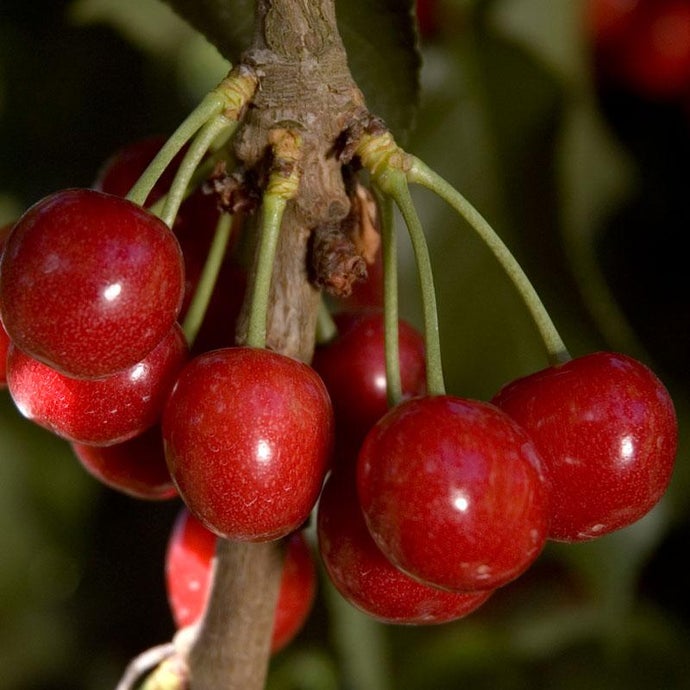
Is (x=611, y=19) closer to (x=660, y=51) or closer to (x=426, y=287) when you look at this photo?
(x=660, y=51)

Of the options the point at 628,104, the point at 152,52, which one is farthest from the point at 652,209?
the point at 152,52

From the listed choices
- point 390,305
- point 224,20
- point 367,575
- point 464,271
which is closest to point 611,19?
point 464,271

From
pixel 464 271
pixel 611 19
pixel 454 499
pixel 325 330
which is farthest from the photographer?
pixel 611 19

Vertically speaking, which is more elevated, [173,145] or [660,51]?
[173,145]

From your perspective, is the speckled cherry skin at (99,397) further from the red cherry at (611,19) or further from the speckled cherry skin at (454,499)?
the red cherry at (611,19)

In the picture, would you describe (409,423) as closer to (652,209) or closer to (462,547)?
(462,547)

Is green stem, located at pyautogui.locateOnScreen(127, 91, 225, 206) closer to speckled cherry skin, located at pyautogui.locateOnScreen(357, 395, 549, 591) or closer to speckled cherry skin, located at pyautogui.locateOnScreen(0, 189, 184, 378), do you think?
speckled cherry skin, located at pyautogui.locateOnScreen(0, 189, 184, 378)

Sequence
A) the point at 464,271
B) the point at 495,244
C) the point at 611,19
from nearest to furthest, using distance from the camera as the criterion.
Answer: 1. the point at 495,244
2. the point at 464,271
3. the point at 611,19
